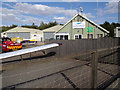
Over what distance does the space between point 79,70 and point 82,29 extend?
50.8 feet

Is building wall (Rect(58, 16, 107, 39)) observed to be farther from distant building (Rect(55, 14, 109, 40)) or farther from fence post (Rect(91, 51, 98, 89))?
fence post (Rect(91, 51, 98, 89))

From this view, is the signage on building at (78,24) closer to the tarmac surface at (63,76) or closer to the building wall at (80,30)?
the building wall at (80,30)

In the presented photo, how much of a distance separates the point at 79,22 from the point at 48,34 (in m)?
17.5

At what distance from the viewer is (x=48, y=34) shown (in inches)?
1368

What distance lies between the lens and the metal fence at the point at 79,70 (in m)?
2.19

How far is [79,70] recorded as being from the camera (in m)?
4.05

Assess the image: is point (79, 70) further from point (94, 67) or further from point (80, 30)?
point (80, 30)

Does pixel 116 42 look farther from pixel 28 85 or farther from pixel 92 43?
pixel 28 85

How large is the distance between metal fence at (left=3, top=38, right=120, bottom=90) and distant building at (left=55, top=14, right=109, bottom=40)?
9.35m

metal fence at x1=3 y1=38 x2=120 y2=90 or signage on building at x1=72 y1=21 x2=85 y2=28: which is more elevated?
signage on building at x1=72 y1=21 x2=85 y2=28

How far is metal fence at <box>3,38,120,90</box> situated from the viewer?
2191 mm

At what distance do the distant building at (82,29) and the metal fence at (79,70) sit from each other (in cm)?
935

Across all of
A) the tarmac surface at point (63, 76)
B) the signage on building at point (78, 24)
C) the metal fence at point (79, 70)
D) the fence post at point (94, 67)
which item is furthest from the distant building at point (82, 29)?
the fence post at point (94, 67)

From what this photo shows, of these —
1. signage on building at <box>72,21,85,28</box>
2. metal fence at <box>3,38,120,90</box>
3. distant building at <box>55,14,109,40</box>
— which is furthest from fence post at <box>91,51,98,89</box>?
signage on building at <box>72,21,85,28</box>
